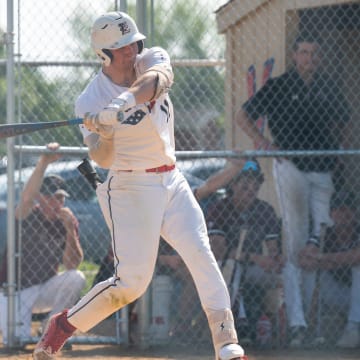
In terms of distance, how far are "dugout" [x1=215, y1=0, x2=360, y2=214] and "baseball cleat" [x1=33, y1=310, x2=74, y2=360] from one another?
278 centimetres

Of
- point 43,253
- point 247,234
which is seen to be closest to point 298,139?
point 247,234

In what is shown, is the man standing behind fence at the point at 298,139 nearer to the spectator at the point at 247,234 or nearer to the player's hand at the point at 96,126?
the spectator at the point at 247,234

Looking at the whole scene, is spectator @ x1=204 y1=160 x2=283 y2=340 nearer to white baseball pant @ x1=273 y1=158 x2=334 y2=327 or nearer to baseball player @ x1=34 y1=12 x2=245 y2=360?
white baseball pant @ x1=273 y1=158 x2=334 y2=327

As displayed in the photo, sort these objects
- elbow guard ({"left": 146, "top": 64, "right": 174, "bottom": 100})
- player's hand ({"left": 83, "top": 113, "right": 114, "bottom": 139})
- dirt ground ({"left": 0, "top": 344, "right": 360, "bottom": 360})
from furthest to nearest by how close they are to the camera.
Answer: dirt ground ({"left": 0, "top": 344, "right": 360, "bottom": 360})
elbow guard ({"left": 146, "top": 64, "right": 174, "bottom": 100})
player's hand ({"left": 83, "top": 113, "right": 114, "bottom": 139})

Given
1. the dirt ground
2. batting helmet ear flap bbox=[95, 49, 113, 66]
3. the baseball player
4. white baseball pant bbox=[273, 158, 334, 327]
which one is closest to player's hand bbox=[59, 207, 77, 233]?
the dirt ground

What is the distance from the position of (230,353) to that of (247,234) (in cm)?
201

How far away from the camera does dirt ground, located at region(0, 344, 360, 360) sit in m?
6.00

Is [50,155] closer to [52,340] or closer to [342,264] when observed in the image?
[52,340]

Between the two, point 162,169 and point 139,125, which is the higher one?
point 139,125

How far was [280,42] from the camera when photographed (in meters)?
7.07

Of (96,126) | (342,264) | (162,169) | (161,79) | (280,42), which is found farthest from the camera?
(280,42)

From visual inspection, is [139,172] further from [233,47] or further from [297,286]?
[233,47]

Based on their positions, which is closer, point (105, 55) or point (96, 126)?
point (96, 126)

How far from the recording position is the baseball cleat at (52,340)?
473 centimetres
